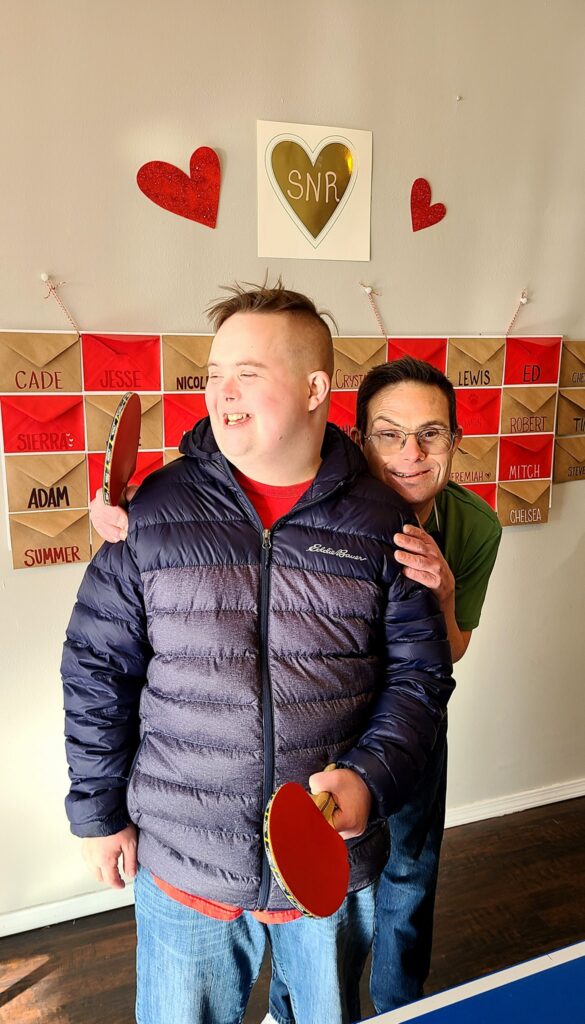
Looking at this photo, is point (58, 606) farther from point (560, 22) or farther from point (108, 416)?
point (560, 22)

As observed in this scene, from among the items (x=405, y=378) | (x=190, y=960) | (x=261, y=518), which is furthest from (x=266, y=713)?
(x=405, y=378)

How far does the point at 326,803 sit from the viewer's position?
893 mm

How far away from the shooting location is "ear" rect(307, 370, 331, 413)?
105 centimetres

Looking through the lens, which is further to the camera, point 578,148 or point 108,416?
point 578,148

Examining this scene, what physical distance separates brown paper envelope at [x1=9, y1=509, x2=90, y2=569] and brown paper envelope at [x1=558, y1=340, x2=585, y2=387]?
152cm

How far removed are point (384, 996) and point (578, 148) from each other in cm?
231

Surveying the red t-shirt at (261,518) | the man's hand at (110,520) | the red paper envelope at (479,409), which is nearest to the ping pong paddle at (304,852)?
the red t-shirt at (261,518)

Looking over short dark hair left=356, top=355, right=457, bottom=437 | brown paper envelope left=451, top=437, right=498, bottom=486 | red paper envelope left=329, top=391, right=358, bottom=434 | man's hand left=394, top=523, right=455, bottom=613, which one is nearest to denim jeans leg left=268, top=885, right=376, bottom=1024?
man's hand left=394, top=523, right=455, bottom=613

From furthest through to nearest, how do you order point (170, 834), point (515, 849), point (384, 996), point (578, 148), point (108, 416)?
point (515, 849), point (578, 148), point (108, 416), point (384, 996), point (170, 834)

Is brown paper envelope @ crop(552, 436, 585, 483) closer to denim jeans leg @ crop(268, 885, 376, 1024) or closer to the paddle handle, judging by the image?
denim jeans leg @ crop(268, 885, 376, 1024)

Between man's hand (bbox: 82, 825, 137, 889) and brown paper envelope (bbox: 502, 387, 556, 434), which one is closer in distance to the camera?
man's hand (bbox: 82, 825, 137, 889)

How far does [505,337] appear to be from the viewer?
2.22 metres

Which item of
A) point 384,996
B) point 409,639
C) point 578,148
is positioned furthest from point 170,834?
point 578,148

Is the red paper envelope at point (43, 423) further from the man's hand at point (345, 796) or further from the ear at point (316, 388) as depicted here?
the man's hand at point (345, 796)
